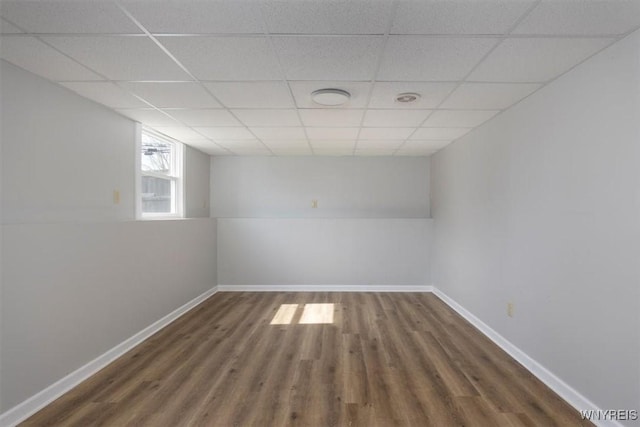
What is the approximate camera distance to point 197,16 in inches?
60.9

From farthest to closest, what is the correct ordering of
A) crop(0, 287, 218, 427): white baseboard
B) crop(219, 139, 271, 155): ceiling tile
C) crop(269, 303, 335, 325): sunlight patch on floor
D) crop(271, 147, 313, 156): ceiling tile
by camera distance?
1. crop(271, 147, 313, 156): ceiling tile
2. crop(219, 139, 271, 155): ceiling tile
3. crop(269, 303, 335, 325): sunlight patch on floor
4. crop(0, 287, 218, 427): white baseboard

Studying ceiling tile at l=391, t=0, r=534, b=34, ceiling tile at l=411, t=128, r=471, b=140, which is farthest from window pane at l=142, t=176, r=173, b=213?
ceiling tile at l=411, t=128, r=471, b=140

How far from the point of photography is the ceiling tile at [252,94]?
232 centimetres

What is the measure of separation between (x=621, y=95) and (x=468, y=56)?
2.89ft

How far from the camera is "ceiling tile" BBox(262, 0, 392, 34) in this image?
1.45m

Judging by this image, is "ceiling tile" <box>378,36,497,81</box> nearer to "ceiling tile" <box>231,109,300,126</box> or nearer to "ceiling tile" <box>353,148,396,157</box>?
"ceiling tile" <box>231,109,300,126</box>

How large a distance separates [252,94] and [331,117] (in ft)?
2.93

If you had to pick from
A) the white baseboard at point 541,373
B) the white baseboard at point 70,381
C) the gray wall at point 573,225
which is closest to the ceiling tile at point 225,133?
the white baseboard at point 70,381

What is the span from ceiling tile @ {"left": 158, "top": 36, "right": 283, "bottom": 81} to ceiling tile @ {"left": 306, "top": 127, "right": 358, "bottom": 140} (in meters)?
1.39

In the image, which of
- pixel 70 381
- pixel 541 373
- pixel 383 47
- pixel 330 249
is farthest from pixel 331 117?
→ pixel 70 381

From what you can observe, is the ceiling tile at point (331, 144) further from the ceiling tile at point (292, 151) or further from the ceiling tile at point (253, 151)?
the ceiling tile at point (253, 151)

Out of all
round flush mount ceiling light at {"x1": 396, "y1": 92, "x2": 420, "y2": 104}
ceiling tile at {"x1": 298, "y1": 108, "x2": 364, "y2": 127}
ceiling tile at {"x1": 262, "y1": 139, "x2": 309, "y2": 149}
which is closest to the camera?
round flush mount ceiling light at {"x1": 396, "y1": 92, "x2": 420, "y2": 104}

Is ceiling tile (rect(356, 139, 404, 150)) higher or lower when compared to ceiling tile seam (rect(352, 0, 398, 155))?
higher

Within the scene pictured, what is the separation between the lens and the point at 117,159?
2.96m
